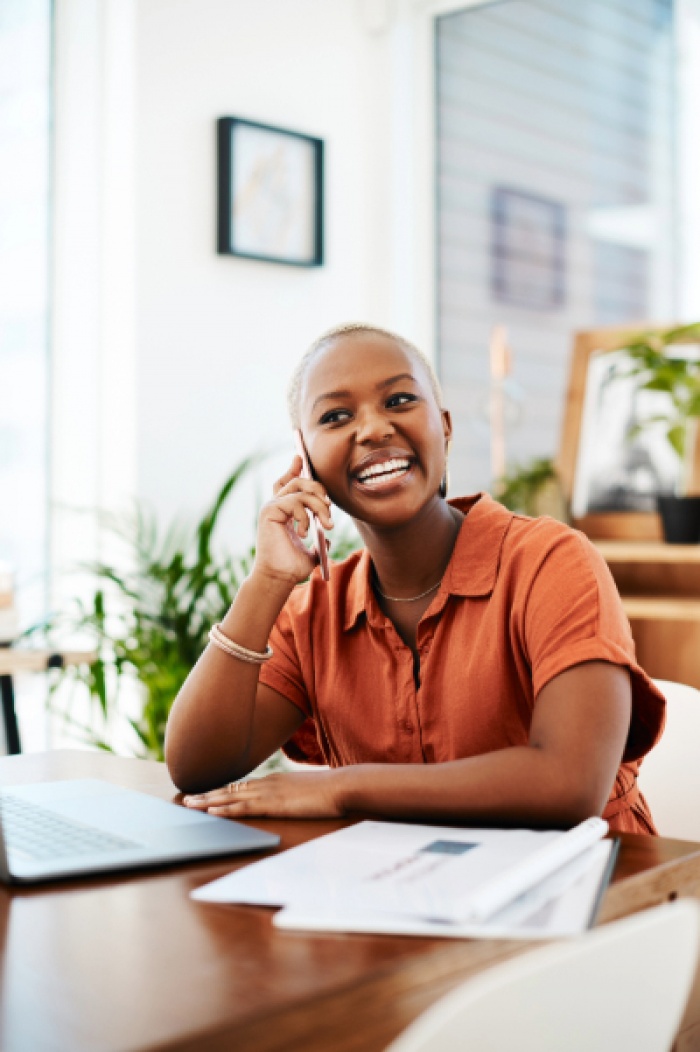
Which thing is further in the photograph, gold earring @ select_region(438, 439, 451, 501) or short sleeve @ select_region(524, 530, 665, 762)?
gold earring @ select_region(438, 439, 451, 501)

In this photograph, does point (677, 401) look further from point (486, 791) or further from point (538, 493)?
point (486, 791)

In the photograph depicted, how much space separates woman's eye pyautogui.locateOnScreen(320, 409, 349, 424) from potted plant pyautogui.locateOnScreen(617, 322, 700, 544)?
1.43 m

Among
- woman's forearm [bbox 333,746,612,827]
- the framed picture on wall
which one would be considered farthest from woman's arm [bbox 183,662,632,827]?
the framed picture on wall

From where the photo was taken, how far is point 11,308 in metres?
3.24

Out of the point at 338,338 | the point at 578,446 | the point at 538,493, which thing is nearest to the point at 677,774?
the point at 338,338

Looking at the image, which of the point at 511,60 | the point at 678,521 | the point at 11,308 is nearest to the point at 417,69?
the point at 511,60

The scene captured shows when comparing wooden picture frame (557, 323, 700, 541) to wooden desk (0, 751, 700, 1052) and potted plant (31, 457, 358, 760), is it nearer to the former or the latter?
potted plant (31, 457, 358, 760)

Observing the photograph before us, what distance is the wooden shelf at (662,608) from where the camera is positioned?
260 cm

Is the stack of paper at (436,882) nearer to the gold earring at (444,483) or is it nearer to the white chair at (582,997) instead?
the white chair at (582,997)

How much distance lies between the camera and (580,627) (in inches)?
51.7

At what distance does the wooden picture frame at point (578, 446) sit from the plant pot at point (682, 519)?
0.13m

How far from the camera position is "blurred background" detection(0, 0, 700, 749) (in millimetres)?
3203

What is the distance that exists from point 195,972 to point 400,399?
2.88ft

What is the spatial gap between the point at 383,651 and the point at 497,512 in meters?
0.23
